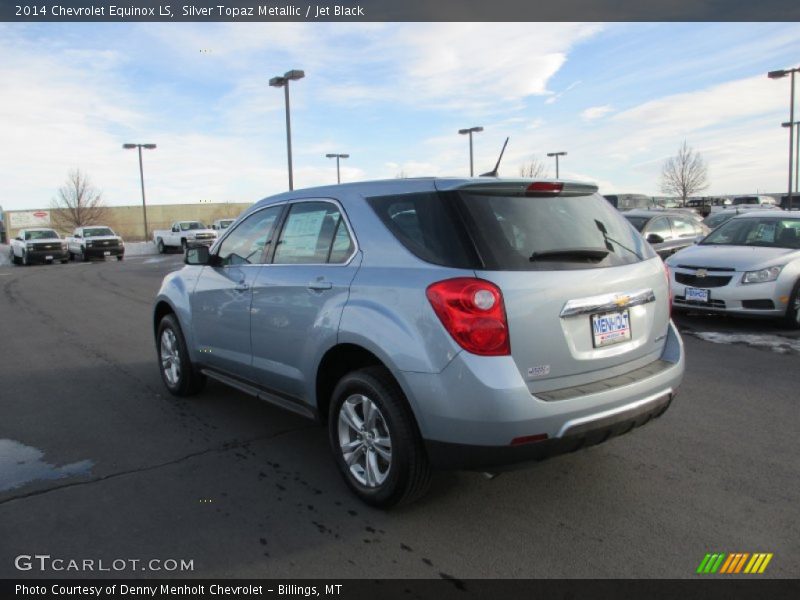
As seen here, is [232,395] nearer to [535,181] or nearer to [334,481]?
[334,481]

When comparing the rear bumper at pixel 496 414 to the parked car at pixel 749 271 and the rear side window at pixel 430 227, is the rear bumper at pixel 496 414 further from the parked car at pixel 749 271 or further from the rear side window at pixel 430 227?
the parked car at pixel 749 271

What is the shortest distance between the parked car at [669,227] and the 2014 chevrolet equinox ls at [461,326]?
10016 millimetres

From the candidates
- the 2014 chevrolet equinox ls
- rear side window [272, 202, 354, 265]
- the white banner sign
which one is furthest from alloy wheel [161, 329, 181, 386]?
the white banner sign

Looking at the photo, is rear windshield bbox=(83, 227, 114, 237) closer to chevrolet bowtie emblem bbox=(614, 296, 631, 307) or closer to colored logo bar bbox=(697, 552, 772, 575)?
chevrolet bowtie emblem bbox=(614, 296, 631, 307)

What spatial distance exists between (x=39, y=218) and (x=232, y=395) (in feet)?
228

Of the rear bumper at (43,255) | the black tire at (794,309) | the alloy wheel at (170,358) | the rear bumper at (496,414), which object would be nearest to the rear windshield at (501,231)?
the rear bumper at (496,414)

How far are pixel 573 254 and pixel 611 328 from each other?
447mm

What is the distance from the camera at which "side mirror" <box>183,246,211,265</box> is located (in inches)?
199

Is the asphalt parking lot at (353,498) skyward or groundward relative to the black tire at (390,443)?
groundward

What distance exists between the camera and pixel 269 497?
3660 millimetres

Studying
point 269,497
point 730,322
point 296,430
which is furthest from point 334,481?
point 730,322

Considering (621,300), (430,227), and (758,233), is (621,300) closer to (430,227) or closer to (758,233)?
(430,227)

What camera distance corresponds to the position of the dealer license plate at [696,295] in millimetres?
8468

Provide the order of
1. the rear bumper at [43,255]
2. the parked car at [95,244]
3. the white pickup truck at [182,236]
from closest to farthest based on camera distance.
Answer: the rear bumper at [43,255]
the parked car at [95,244]
the white pickup truck at [182,236]
